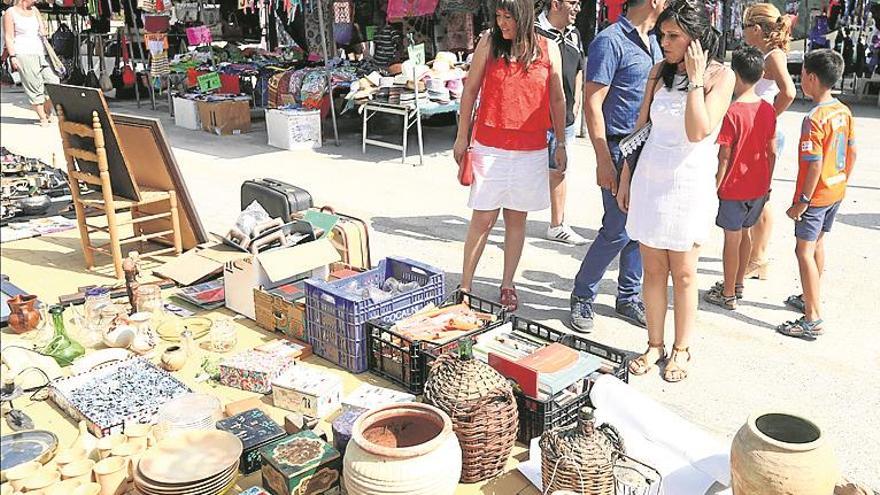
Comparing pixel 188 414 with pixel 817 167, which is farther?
pixel 817 167

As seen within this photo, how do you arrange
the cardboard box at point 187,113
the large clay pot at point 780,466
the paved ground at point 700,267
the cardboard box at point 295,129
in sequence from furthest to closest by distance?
1. the cardboard box at point 187,113
2. the cardboard box at point 295,129
3. the paved ground at point 700,267
4. the large clay pot at point 780,466

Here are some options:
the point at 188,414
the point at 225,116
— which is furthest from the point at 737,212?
the point at 225,116

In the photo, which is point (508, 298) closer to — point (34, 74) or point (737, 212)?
point (737, 212)

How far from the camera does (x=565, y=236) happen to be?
5496 millimetres

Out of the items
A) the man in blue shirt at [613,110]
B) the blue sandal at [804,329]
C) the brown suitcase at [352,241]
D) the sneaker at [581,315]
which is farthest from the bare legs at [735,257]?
the brown suitcase at [352,241]

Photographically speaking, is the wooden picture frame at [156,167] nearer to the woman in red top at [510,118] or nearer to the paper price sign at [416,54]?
the woman in red top at [510,118]

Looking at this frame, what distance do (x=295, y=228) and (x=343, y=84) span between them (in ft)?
18.5

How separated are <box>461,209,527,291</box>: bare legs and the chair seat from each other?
183cm

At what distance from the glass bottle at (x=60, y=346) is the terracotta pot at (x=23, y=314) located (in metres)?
0.33

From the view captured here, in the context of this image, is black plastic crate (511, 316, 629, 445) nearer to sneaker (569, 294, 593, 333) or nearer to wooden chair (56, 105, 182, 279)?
sneaker (569, 294, 593, 333)

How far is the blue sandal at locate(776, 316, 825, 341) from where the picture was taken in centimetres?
391

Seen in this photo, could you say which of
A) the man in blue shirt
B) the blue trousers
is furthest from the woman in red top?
the blue trousers

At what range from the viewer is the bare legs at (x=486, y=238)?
13.0ft

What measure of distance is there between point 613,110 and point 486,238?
92 centimetres
